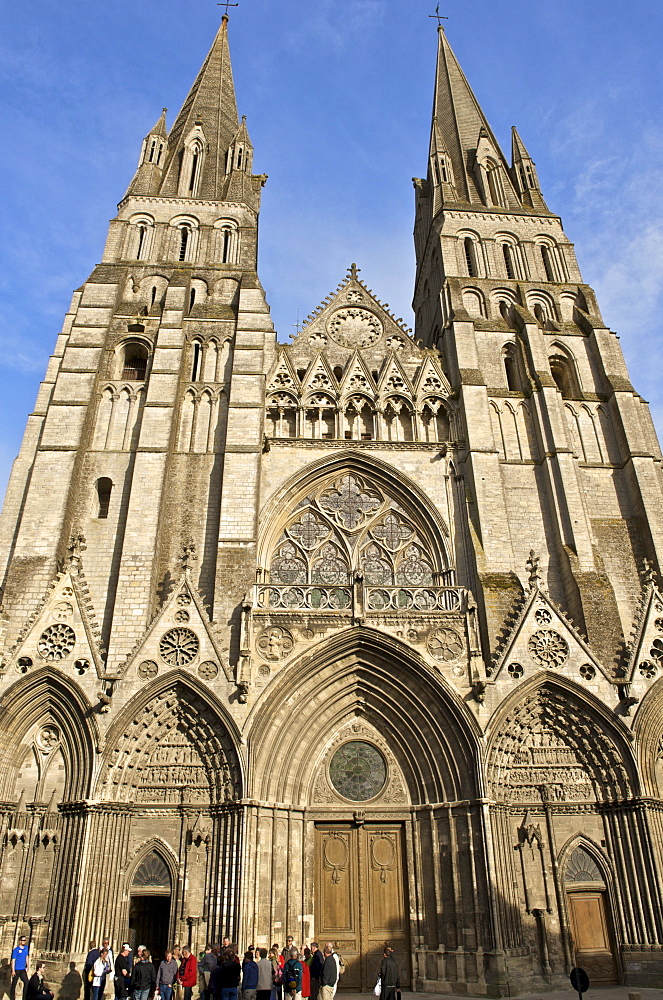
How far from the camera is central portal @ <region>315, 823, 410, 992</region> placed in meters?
13.1

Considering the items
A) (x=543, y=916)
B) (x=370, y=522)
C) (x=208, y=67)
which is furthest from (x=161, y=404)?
(x=208, y=67)

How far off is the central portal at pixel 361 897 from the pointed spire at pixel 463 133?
822 inches

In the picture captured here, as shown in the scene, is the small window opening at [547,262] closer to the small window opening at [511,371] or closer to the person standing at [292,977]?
the small window opening at [511,371]

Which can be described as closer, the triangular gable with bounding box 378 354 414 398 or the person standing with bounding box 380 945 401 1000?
the person standing with bounding box 380 945 401 1000

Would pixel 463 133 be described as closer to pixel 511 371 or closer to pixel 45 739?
pixel 511 371

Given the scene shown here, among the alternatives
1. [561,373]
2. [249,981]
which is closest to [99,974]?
[249,981]

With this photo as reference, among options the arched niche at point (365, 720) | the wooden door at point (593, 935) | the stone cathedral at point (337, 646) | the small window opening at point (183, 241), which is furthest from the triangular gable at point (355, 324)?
the wooden door at point (593, 935)

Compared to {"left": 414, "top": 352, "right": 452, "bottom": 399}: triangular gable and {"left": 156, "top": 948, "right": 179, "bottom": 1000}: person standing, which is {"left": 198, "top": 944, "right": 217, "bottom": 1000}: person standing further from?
{"left": 414, "top": 352, "right": 452, "bottom": 399}: triangular gable

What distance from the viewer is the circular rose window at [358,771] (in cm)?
1436

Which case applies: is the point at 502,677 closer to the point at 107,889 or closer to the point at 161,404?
the point at 107,889

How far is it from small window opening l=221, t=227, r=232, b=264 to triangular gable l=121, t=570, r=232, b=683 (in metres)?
12.5

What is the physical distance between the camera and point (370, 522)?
58.2ft

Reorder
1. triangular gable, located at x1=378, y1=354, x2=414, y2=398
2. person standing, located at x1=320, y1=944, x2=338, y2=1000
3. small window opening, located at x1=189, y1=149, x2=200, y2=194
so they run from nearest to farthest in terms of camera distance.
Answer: person standing, located at x1=320, y1=944, x2=338, y2=1000 < triangular gable, located at x1=378, y1=354, x2=414, y2=398 < small window opening, located at x1=189, y1=149, x2=200, y2=194

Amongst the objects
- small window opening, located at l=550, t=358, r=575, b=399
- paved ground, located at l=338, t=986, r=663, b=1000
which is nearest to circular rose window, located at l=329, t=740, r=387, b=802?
paved ground, located at l=338, t=986, r=663, b=1000
